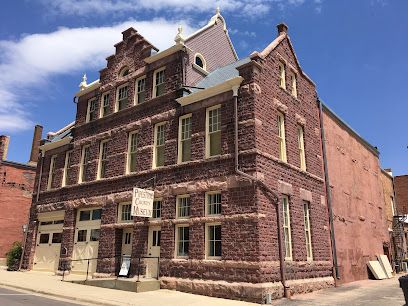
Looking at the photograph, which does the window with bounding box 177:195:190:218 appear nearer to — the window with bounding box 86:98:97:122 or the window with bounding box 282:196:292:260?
the window with bounding box 282:196:292:260

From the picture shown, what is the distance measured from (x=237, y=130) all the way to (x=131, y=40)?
1007 centimetres

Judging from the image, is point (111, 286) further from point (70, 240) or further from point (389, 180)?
point (389, 180)

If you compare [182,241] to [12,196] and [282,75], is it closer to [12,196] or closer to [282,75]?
[282,75]

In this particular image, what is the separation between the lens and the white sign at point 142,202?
45.2ft

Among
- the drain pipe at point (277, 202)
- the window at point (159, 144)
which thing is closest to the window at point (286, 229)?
the drain pipe at point (277, 202)

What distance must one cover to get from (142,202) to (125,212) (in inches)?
104

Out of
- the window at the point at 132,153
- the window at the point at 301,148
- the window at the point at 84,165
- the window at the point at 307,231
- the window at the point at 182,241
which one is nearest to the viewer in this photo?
the window at the point at 182,241

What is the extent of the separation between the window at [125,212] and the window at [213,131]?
5.12 metres

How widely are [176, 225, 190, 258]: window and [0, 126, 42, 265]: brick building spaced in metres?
21.2

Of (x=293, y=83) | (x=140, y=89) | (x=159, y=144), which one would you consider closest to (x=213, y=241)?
(x=159, y=144)

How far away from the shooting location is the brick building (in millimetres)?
28672

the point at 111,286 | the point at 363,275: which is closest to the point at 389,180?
the point at 363,275

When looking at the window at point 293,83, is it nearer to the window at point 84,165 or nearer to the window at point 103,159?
the window at point 103,159

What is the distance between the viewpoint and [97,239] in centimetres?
1706
